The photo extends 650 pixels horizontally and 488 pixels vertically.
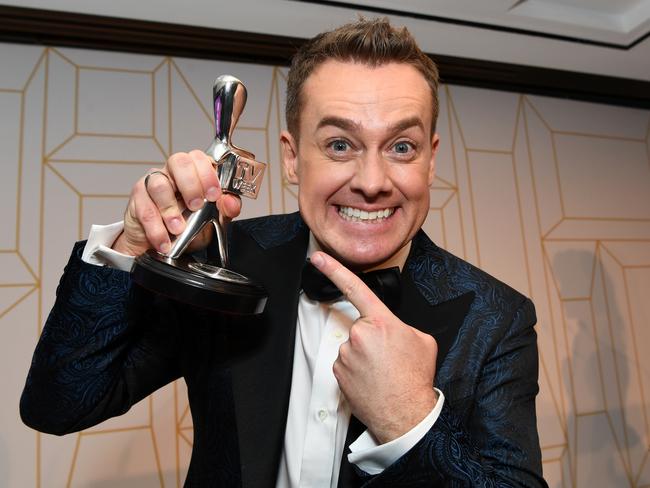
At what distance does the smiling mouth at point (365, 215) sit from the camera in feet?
3.59

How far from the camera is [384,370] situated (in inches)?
33.4

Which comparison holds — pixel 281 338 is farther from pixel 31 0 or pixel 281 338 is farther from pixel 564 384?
pixel 564 384

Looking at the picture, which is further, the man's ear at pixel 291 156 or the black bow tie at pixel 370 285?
the man's ear at pixel 291 156

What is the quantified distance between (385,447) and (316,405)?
0.84 feet

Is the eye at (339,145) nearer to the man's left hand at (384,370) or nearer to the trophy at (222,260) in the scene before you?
the trophy at (222,260)

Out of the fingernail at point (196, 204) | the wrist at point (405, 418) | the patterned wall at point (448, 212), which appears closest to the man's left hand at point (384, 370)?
the wrist at point (405, 418)

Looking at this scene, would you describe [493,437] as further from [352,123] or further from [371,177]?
[352,123]

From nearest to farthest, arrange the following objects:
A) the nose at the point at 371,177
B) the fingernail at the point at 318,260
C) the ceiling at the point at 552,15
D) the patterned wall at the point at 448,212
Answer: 1. the fingernail at the point at 318,260
2. the nose at the point at 371,177
3. the patterned wall at the point at 448,212
4. the ceiling at the point at 552,15

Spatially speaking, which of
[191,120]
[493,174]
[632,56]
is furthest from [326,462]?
[632,56]

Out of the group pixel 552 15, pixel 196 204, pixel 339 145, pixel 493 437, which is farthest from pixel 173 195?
pixel 552 15

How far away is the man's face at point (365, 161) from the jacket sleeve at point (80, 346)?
411 mm

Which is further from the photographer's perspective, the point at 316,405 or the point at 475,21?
the point at 475,21

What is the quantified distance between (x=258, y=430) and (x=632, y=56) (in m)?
2.85

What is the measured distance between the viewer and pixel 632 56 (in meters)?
2.85
